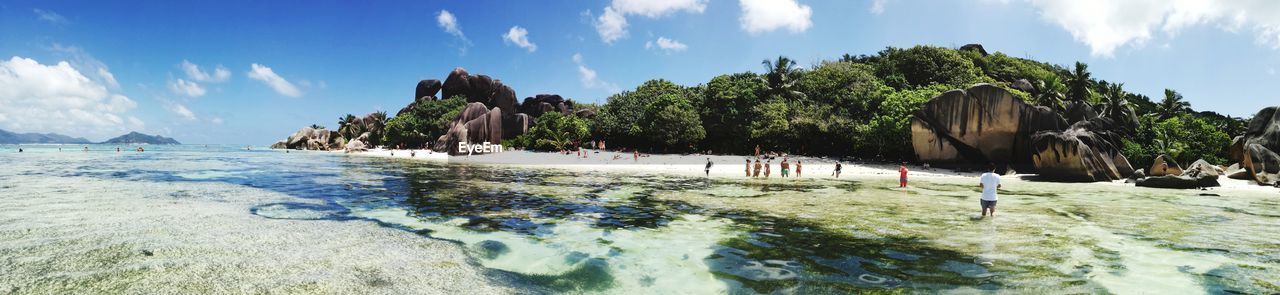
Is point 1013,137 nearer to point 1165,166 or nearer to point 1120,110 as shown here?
point 1165,166

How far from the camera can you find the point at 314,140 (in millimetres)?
88750

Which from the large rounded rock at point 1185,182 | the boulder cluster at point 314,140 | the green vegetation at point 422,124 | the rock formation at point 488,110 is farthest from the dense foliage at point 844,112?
the boulder cluster at point 314,140

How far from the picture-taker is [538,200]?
16.1 meters

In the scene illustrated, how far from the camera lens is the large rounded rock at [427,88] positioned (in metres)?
93.2

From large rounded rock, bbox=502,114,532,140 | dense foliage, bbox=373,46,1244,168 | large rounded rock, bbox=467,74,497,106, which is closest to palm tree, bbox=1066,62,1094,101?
dense foliage, bbox=373,46,1244,168

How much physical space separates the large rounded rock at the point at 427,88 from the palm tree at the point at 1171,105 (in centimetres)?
9222

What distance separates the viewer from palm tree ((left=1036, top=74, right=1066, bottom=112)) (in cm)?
3814

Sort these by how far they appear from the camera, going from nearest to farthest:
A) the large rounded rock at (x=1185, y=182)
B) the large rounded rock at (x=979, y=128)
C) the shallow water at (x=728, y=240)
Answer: the shallow water at (x=728, y=240) < the large rounded rock at (x=1185, y=182) < the large rounded rock at (x=979, y=128)

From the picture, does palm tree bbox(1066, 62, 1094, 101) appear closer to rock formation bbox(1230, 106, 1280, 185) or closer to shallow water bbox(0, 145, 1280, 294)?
rock formation bbox(1230, 106, 1280, 185)

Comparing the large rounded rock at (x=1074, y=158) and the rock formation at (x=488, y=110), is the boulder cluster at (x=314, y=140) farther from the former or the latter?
the large rounded rock at (x=1074, y=158)

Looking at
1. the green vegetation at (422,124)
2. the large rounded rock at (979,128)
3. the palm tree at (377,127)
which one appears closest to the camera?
the large rounded rock at (979,128)

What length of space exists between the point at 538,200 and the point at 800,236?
8647mm

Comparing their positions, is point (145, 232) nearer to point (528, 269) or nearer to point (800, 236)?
point (528, 269)

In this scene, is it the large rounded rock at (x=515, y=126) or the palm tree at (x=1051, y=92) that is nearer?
the palm tree at (x=1051, y=92)
